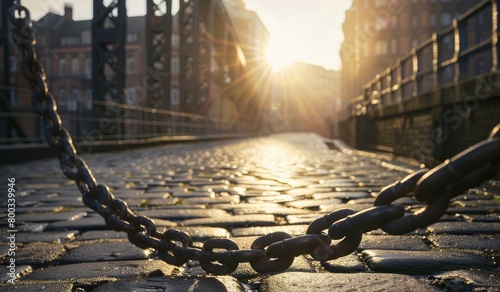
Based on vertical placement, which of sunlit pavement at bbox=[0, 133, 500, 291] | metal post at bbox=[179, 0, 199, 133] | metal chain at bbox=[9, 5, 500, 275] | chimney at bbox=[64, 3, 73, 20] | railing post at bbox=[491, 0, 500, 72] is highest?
chimney at bbox=[64, 3, 73, 20]

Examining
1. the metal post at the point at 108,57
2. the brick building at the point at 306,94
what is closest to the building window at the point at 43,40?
the brick building at the point at 306,94

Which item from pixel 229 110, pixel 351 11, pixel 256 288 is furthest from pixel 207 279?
pixel 351 11

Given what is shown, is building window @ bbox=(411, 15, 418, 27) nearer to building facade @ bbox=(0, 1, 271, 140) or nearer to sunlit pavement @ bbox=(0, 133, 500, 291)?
building facade @ bbox=(0, 1, 271, 140)

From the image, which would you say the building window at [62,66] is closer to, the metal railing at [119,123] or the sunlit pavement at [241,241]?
the metal railing at [119,123]

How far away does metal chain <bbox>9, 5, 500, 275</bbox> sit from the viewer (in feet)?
4.26

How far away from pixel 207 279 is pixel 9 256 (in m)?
1.08

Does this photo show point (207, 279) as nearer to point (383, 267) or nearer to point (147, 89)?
point (383, 267)

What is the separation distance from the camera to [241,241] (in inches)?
111

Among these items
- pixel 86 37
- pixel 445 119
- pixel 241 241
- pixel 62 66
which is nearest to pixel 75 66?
pixel 62 66

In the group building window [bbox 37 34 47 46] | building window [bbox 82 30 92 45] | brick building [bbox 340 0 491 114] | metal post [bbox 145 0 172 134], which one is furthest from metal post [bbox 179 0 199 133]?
brick building [bbox 340 0 491 114]

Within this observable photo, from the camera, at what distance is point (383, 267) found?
2207 mm

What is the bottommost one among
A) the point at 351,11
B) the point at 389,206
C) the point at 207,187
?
the point at 207,187

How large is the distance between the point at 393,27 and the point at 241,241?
5989 centimetres

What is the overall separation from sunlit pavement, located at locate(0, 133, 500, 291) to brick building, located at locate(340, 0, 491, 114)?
2177 inches
